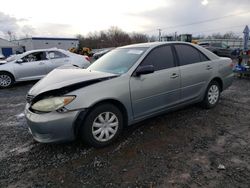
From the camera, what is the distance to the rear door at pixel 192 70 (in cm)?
421

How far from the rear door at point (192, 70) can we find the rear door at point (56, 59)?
626 centimetres

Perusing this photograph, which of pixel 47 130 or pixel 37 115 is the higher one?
pixel 37 115

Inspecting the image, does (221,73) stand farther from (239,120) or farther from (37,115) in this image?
(37,115)

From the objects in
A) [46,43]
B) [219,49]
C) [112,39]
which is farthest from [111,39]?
[219,49]

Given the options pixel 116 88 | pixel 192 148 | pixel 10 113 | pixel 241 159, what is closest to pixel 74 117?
pixel 116 88

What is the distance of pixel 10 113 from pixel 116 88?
11.1ft

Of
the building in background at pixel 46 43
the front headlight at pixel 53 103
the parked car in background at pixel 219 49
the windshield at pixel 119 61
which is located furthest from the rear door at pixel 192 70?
the building in background at pixel 46 43

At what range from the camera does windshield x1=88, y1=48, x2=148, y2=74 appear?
3.69m

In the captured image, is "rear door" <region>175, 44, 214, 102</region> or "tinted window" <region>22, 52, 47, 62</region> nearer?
"rear door" <region>175, 44, 214, 102</region>

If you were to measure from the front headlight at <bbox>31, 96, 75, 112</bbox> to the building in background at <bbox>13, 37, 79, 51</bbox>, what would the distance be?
165 feet

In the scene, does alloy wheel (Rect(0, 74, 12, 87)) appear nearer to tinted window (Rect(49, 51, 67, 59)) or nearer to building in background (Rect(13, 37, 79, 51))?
tinted window (Rect(49, 51, 67, 59))

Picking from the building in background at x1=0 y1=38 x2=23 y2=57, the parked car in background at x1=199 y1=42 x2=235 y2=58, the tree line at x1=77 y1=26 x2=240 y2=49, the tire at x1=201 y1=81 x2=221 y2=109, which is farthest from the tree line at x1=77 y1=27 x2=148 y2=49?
the tire at x1=201 y1=81 x2=221 y2=109

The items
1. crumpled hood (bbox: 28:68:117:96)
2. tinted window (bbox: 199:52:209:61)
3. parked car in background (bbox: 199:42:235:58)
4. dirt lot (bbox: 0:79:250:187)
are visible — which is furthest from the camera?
parked car in background (bbox: 199:42:235:58)

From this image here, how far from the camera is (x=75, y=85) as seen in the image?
3.07 meters
